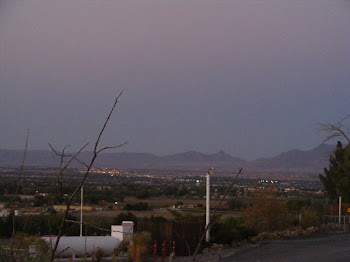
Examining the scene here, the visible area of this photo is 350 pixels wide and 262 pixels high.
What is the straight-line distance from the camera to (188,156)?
6462 inches

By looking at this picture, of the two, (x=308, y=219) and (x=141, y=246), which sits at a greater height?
(x=308, y=219)

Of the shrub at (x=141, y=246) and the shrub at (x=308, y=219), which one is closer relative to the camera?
the shrub at (x=141, y=246)

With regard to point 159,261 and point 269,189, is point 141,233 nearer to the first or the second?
point 159,261

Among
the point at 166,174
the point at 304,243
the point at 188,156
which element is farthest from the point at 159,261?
the point at 188,156

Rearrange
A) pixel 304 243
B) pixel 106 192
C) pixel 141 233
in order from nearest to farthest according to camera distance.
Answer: pixel 141 233 → pixel 304 243 → pixel 106 192

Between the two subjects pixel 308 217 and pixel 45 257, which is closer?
pixel 45 257

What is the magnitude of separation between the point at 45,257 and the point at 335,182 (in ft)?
153

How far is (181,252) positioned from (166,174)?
120 metres

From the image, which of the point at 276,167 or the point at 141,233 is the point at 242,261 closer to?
the point at 141,233

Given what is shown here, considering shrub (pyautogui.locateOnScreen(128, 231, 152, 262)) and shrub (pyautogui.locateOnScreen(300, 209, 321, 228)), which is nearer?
shrub (pyautogui.locateOnScreen(128, 231, 152, 262))

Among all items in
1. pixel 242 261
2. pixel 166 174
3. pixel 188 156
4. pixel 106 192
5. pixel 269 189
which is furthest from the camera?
pixel 188 156

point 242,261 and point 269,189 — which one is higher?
point 269,189

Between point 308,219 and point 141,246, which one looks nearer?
point 141,246

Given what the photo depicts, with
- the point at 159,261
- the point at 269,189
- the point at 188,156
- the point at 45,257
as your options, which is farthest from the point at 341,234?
the point at 188,156
